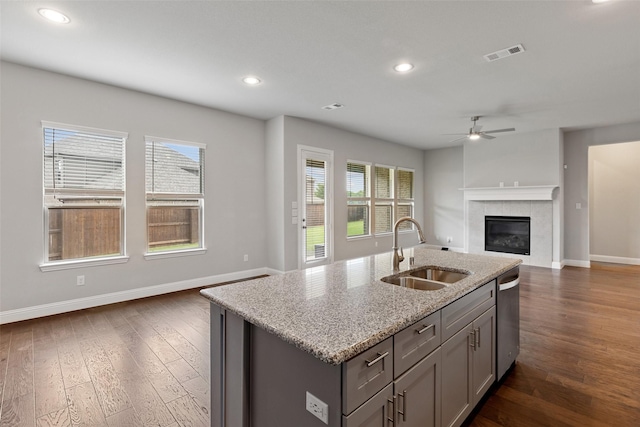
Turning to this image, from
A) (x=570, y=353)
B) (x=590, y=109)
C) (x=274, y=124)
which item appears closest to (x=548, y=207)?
(x=590, y=109)

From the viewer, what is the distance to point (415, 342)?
135 centimetres

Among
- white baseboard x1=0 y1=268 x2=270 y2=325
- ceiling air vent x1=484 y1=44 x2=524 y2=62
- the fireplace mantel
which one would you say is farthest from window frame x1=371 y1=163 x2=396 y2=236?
ceiling air vent x1=484 y1=44 x2=524 y2=62

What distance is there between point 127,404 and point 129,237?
2681 millimetres

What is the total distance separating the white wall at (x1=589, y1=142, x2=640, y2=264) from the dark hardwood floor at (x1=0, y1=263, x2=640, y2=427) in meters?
3.55

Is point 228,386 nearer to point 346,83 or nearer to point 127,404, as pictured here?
point 127,404

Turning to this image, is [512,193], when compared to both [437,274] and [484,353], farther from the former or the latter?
[484,353]

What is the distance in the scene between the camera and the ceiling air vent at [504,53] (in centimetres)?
302

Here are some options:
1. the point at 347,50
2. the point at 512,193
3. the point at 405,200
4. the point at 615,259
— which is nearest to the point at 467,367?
the point at 347,50

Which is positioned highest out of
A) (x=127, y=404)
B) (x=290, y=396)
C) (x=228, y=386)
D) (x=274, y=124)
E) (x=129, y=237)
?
(x=274, y=124)

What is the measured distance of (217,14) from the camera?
8.30ft

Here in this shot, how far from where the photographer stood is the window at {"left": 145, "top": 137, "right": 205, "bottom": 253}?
4430 millimetres

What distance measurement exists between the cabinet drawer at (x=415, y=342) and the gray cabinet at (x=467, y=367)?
152 millimetres

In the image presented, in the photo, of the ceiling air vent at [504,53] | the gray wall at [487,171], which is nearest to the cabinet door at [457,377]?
the ceiling air vent at [504,53]

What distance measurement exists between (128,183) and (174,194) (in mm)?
611
